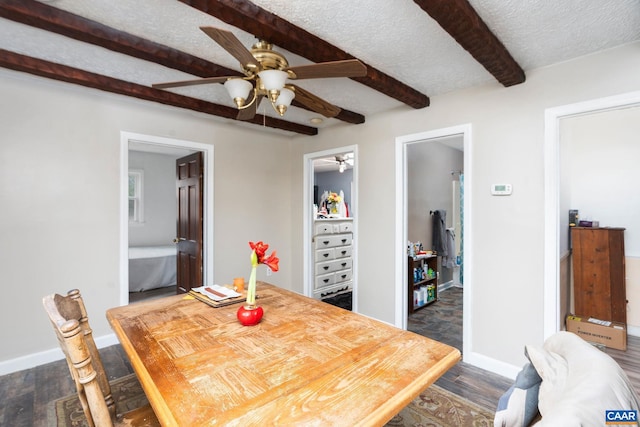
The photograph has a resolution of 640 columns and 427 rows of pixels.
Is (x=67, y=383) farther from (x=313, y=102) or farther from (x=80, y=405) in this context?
(x=313, y=102)

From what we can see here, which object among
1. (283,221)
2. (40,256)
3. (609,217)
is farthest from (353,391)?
(609,217)

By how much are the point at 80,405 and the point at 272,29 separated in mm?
2749

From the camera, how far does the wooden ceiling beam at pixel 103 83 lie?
2096 mm

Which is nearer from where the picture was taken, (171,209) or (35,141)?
(35,141)

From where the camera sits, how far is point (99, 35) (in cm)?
171

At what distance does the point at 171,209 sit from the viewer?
6.13m

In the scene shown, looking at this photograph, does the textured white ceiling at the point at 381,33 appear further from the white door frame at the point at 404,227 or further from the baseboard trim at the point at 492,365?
the baseboard trim at the point at 492,365

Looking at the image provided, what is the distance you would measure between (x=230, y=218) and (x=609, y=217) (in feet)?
14.2

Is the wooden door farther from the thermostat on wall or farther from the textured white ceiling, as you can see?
the thermostat on wall

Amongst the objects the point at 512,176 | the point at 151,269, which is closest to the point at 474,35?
the point at 512,176

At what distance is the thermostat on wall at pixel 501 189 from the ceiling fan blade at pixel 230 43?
2.04 metres

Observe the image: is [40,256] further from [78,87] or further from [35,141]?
[78,87]

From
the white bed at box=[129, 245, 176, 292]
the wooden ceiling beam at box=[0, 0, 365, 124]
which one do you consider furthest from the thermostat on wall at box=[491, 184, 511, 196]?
the white bed at box=[129, 245, 176, 292]

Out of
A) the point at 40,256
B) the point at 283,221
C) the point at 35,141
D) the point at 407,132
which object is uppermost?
the point at 407,132
